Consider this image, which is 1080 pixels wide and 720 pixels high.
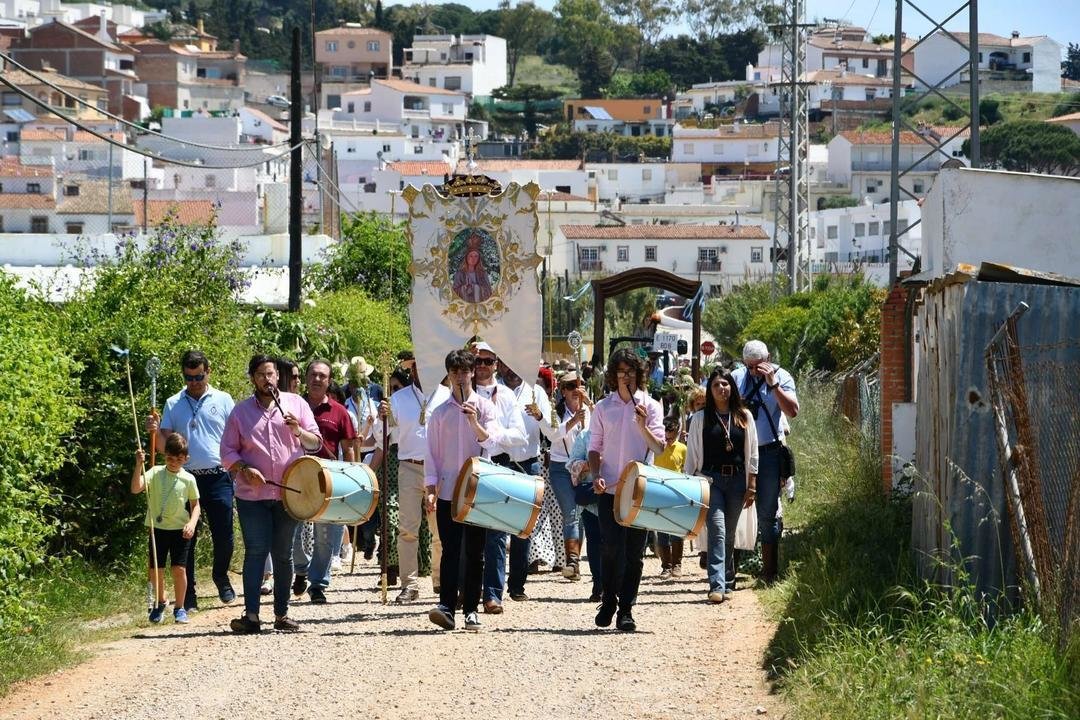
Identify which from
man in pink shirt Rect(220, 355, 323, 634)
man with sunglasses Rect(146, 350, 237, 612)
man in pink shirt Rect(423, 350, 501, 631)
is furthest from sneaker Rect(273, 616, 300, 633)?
man with sunglasses Rect(146, 350, 237, 612)

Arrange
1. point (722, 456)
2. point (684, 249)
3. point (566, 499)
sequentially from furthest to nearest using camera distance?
point (684, 249) < point (566, 499) < point (722, 456)

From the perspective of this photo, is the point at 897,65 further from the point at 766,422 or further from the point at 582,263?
the point at 582,263

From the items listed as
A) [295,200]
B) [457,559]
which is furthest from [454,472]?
[295,200]

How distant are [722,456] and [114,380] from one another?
197 inches

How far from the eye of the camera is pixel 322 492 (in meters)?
12.4

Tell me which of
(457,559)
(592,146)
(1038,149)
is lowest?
(457,559)

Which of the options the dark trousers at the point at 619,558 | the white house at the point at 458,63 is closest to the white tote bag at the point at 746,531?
the dark trousers at the point at 619,558

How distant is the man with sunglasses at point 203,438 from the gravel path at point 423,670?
1.99 ft

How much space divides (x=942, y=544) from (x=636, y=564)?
249 cm

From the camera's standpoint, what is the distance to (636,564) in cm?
1248

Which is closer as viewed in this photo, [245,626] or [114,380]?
[245,626]

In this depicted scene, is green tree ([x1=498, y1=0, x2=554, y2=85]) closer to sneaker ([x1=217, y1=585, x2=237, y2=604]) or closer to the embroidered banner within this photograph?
the embroidered banner

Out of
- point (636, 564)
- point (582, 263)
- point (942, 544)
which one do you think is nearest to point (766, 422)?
point (636, 564)

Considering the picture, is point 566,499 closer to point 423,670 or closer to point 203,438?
point 203,438
